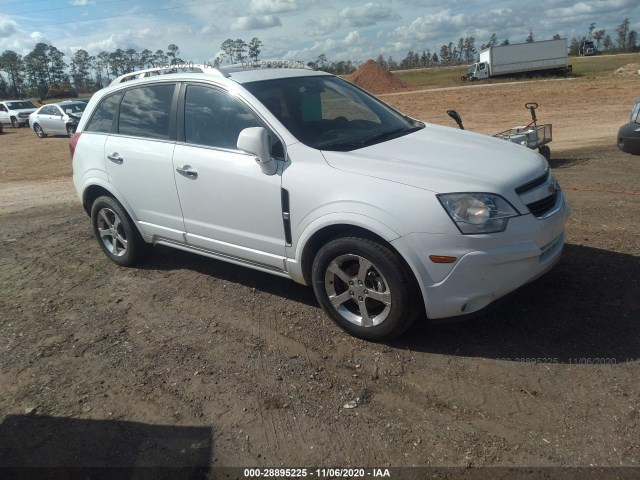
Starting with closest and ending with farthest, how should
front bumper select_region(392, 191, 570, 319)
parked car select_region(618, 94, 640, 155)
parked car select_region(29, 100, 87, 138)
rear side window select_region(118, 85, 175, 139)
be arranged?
front bumper select_region(392, 191, 570, 319) < rear side window select_region(118, 85, 175, 139) < parked car select_region(618, 94, 640, 155) < parked car select_region(29, 100, 87, 138)

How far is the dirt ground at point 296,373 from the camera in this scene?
9.59ft

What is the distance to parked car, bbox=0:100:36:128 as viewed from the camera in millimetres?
31766

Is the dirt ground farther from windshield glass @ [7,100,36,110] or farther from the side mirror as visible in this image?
windshield glass @ [7,100,36,110]

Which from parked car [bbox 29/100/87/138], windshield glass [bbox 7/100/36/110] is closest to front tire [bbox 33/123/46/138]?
parked car [bbox 29/100/87/138]

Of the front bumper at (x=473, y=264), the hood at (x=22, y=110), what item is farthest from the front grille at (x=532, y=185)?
the hood at (x=22, y=110)

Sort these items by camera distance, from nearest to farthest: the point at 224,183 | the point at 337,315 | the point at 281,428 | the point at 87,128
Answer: the point at 281,428 → the point at 337,315 → the point at 224,183 → the point at 87,128

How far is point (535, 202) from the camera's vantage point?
367 centimetres

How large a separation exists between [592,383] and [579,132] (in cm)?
1282

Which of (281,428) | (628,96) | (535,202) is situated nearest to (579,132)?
(628,96)

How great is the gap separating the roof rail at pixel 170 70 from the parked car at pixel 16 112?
3051 cm

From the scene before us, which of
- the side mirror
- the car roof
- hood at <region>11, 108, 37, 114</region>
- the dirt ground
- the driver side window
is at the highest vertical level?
hood at <region>11, 108, 37, 114</region>

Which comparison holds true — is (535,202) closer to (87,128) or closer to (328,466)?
(328,466)

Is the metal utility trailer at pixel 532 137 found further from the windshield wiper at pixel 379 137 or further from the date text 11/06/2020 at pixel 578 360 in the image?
the date text 11/06/2020 at pixel 578 360

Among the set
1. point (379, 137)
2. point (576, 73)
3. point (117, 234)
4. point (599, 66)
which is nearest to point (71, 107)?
point (117, 234)
